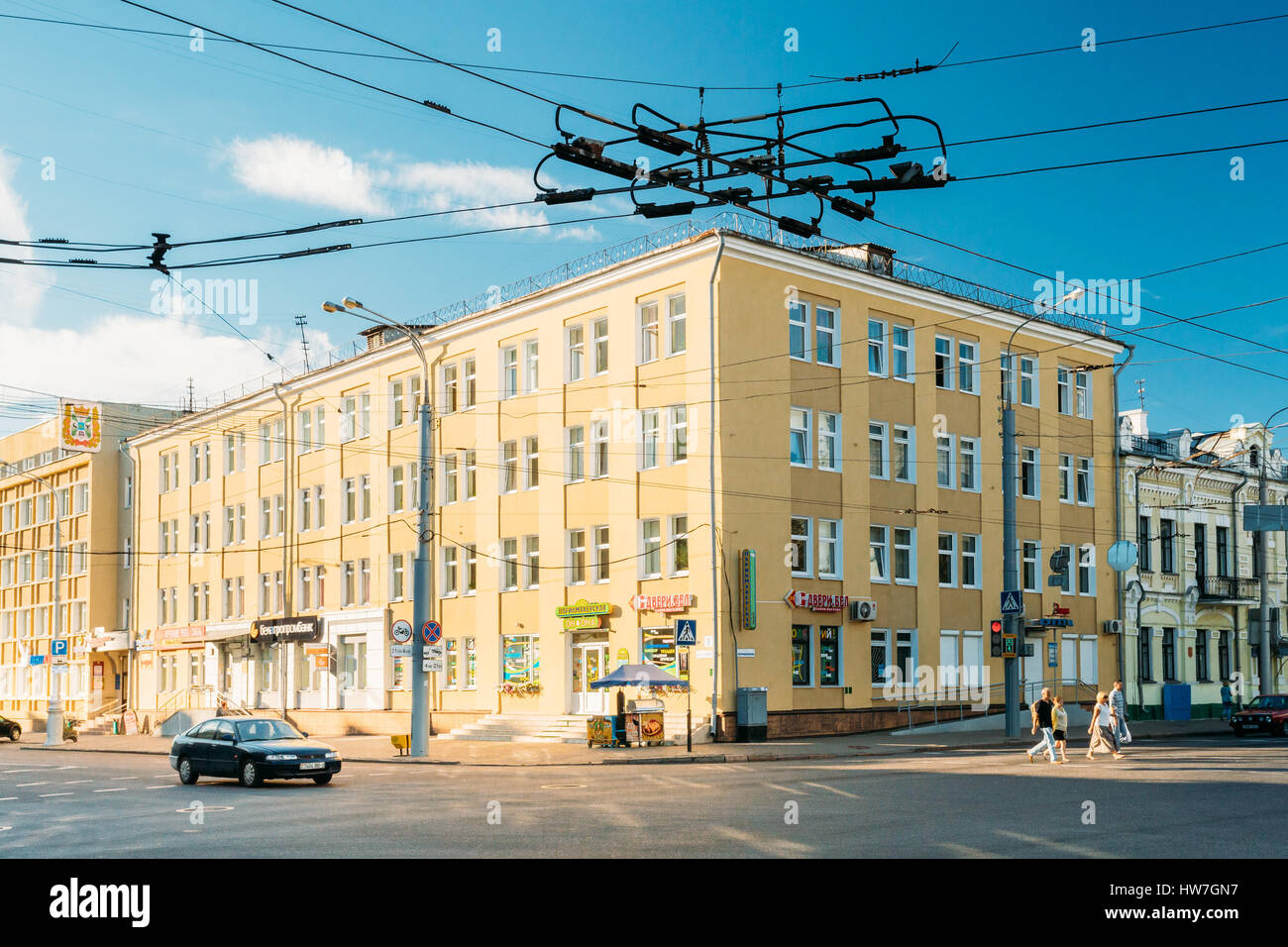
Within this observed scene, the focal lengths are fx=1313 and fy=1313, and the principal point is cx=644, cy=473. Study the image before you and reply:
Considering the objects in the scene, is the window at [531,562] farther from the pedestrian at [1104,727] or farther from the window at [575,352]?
the pedestrian at [1104,727]

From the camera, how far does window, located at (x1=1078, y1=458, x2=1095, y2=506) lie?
47.1 m

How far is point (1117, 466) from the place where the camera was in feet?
158

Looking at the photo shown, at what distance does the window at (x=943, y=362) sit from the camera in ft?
139

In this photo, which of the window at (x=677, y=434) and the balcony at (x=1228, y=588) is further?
the balcony at (x=1228, y=588)

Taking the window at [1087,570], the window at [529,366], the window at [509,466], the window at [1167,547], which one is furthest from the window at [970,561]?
the window at [529,366]

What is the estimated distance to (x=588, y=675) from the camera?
39.2 metres

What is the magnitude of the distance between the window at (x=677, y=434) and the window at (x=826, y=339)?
462 centimetres

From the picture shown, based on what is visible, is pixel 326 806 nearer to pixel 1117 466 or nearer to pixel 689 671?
pixel 689 671

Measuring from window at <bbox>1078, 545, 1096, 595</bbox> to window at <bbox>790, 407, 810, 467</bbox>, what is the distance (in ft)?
46.8

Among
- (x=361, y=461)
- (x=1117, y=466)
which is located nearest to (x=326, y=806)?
(x=361, y=461)

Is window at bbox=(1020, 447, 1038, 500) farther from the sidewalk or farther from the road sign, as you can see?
the road sign
